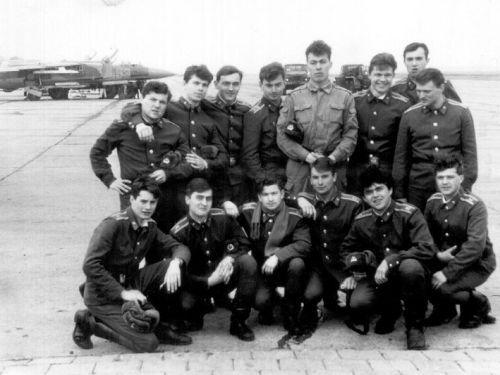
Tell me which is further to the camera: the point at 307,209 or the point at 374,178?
the point at 307,209

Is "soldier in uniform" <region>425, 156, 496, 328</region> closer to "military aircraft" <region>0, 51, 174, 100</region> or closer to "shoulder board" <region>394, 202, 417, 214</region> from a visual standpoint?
"shoulder board" <region>394, 202, 417, 214</region>

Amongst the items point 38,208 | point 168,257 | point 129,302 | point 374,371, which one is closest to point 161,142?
point 168,257

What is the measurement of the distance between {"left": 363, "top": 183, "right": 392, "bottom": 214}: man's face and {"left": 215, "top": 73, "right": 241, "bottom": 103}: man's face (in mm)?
1453

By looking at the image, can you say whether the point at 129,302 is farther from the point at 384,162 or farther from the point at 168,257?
the point at 384,162

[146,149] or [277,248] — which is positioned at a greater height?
[146,149]

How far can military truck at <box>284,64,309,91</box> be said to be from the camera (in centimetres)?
4438

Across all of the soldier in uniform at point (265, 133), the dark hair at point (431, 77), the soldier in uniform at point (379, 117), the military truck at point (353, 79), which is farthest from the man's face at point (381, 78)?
the military truck at point (353, 79)

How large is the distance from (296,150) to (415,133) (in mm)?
901

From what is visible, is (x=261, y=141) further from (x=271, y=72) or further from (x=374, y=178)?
(x=374, y=178)

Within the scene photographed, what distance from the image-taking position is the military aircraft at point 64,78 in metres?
41.2

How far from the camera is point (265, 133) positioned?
17.8 feet

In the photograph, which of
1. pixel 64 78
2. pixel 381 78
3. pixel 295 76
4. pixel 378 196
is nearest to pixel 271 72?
pixel 381 78

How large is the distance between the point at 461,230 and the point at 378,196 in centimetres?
63

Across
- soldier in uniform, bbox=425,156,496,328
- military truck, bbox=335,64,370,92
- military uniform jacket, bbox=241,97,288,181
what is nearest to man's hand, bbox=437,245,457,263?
soldier in uniform, bbox=425,156,496,328
